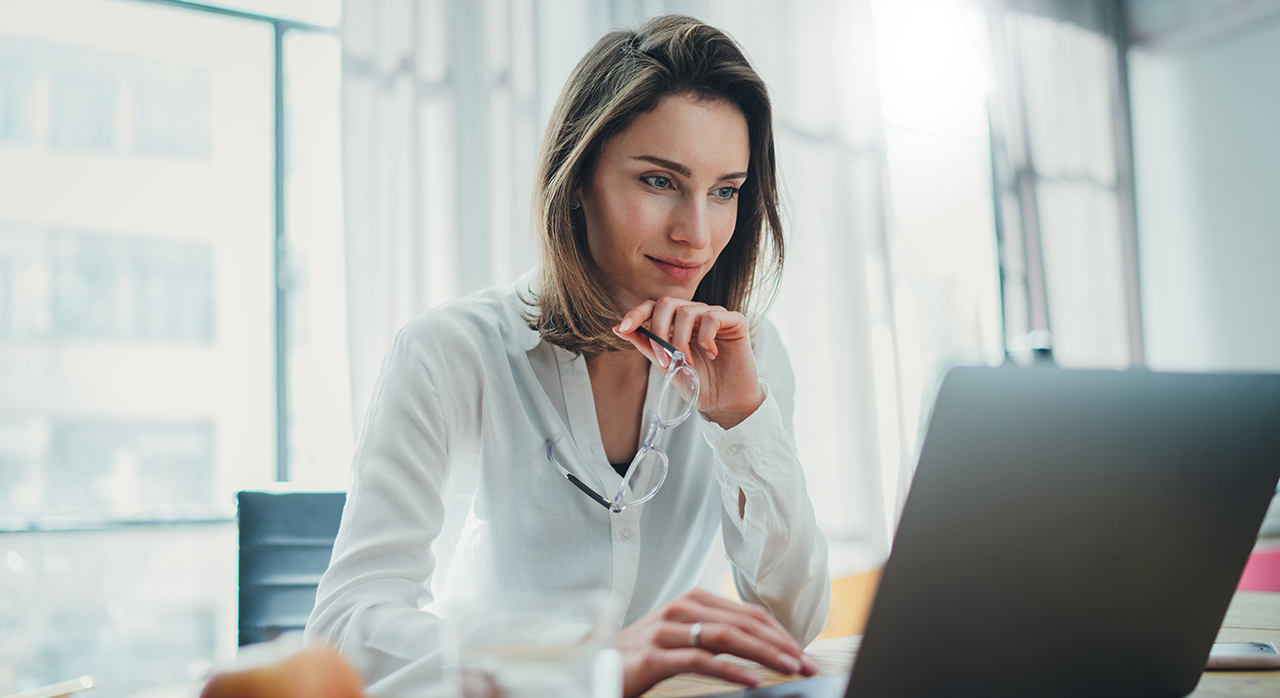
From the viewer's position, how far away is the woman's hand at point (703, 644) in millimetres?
516

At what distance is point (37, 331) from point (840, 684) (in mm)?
2728

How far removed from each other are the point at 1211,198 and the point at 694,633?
513cm

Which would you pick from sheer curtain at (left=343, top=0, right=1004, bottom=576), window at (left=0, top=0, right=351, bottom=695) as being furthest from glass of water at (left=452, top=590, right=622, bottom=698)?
window at (left=0, top=0, right=351, bottom=695)

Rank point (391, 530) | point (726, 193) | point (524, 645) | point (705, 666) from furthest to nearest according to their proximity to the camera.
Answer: point (726, 193), point (391, 530), point (705, 666), point (524, 645)

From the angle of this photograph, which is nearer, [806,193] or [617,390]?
[617,390]

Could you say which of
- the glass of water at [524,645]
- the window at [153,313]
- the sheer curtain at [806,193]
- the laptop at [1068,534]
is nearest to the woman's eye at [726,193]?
the sheer curtain at [806,193]

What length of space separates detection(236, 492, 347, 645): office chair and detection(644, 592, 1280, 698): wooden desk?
26.6 inches

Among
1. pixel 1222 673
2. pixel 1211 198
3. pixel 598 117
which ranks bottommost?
pixel 1222 673

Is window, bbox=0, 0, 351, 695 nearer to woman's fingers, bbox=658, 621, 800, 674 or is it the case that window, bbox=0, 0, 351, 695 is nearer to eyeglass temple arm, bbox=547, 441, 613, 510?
eyeglass temple arm, bbox=547, 441, 613, 510

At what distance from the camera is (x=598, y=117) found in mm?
1255

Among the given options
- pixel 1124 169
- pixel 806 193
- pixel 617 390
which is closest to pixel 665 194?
pixel 617 390

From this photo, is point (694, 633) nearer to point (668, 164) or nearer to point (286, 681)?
point (286, 681)

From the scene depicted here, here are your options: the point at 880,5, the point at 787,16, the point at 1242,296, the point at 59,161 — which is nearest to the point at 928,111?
the point at 880,5

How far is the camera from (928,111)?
4285 millimetres
